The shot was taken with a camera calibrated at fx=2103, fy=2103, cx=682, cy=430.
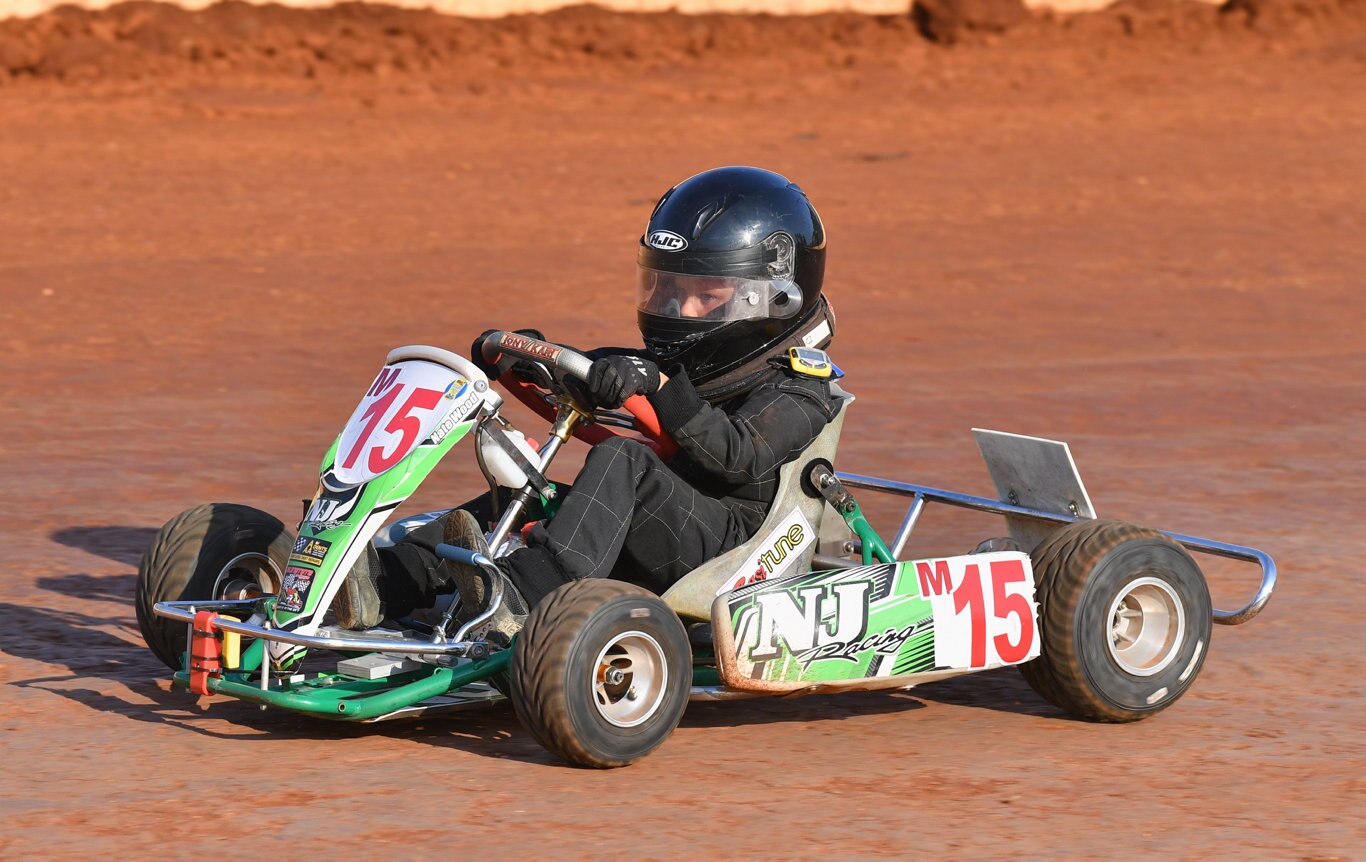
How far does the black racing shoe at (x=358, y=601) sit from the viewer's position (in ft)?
18.2

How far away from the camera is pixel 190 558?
235 inches

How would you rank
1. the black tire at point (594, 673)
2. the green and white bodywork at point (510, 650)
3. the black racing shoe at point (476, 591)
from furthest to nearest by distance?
the black racing shoe at point (476, 591) < the green and white bodywork at point (510, 650) < the black tire at point (594, 673)

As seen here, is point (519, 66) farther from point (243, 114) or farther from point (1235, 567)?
point (1235, 567)

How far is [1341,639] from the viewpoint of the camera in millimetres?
6977

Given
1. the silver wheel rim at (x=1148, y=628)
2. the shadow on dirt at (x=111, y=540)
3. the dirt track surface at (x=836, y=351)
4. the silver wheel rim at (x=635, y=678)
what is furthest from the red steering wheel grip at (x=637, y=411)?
the shadow on dirt at (x=111, y=540)

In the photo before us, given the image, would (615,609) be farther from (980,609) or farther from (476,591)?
(980,609)

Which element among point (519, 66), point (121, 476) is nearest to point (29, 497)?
point (121, 476)

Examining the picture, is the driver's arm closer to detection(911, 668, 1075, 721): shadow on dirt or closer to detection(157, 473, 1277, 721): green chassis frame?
detection(157, 473, 1277, 721): green chassis frame

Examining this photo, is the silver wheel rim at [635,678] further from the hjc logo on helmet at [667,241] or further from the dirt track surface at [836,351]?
the hjc logo on helmet at [667,241]

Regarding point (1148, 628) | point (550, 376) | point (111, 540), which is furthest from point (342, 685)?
point (111, 540)

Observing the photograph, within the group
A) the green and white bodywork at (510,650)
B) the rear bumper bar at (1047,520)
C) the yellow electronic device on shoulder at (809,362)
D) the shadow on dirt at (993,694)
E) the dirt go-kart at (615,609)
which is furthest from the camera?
the shadow on dirt at (993,694)

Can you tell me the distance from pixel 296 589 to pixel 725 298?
1.52 m

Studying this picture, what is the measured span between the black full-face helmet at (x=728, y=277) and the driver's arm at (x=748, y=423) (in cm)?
12

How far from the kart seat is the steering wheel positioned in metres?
0.36
